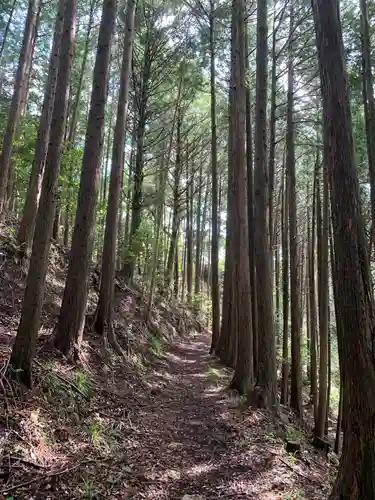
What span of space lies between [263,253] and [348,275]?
403 cm

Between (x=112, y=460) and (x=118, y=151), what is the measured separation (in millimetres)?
6668

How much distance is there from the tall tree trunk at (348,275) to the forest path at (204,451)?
3.82 ft

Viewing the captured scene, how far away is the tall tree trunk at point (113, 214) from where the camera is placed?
8.29m

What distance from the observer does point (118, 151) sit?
9188mm

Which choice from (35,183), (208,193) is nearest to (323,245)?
(35,183)

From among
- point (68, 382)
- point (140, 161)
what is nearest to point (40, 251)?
point (68, 382)

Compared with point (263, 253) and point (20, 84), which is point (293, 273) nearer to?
point (263, 253)

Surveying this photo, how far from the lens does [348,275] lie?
349cm

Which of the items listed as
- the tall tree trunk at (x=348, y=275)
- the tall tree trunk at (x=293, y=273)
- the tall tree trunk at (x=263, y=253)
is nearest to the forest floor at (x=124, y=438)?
the tall tree trunk at (x=263, y=253)

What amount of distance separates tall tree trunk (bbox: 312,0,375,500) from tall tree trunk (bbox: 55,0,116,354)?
4.03 metres

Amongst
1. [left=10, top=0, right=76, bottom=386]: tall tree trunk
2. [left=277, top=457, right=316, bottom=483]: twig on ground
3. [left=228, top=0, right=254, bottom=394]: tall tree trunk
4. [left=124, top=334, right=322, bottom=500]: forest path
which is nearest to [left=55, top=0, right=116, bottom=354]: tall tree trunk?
[left=10, top=0, right=76, bottom=386]: tall tree trunk

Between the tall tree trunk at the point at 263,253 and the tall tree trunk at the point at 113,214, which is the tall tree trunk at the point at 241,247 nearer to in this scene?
the tall tree trunk at the point at 263,253

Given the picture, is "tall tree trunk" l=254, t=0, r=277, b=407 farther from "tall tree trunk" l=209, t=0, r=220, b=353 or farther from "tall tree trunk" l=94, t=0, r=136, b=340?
"tall tree trunk" l=209, t=0, r=220, b=353

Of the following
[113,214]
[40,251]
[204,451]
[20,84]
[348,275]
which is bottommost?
[204,451]
